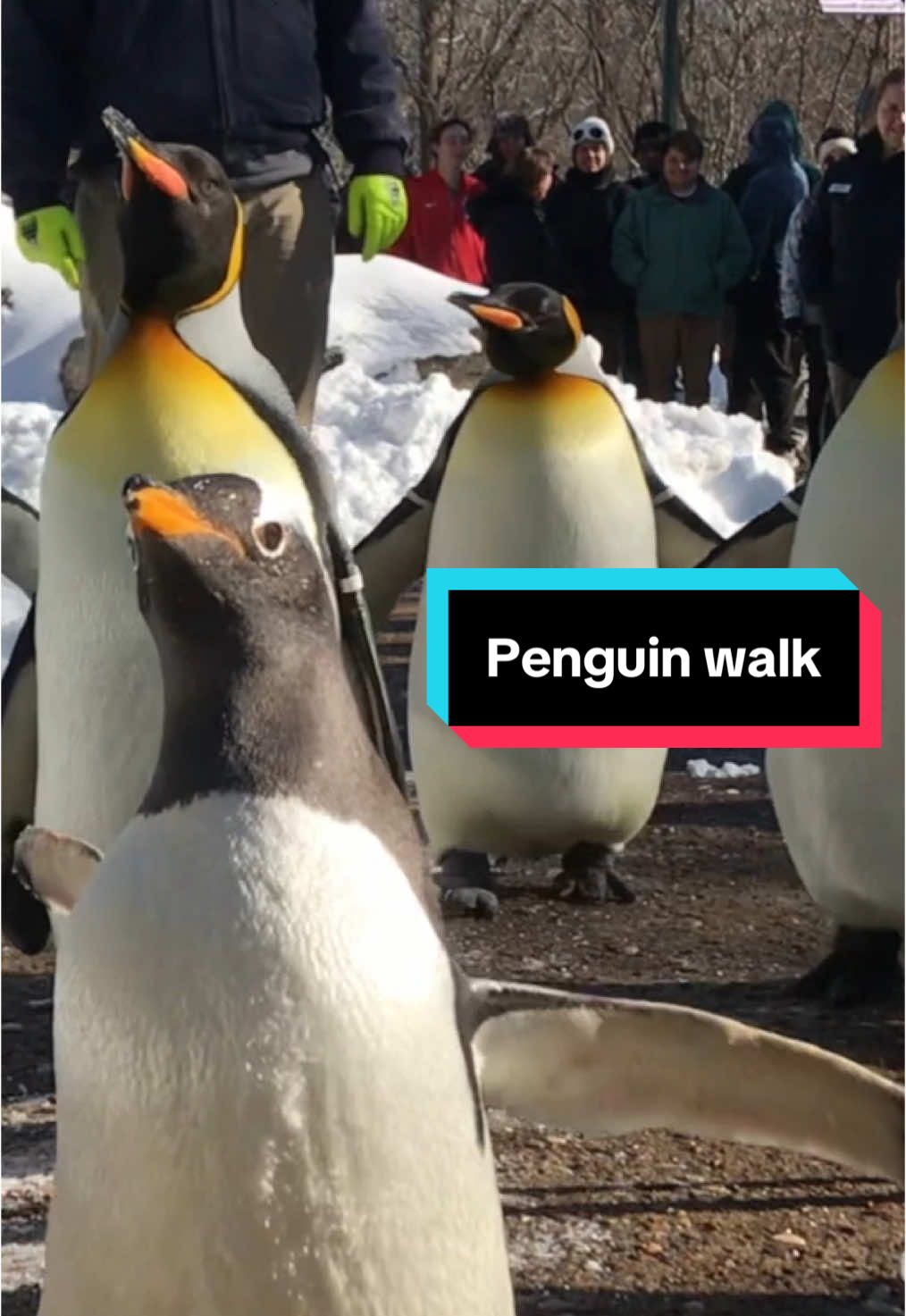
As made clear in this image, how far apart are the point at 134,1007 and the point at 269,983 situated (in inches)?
2.5

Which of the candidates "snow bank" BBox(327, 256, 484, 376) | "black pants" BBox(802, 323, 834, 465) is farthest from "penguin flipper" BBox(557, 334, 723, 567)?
"snow bank" BBox(327, 256, 484, 376)

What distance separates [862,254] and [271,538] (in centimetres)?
202

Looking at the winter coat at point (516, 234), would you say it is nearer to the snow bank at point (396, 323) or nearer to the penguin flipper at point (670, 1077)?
the snow bank at point (396, 323)

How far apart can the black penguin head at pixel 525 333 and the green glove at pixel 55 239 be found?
0.53 metres

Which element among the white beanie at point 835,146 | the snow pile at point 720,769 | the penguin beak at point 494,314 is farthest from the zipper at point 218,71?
the white beanie at point 835,146

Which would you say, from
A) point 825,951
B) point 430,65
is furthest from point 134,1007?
point 430,65

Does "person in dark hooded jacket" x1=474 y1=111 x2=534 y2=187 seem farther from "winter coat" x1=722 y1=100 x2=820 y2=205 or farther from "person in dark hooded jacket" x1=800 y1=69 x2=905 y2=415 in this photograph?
"person in dark hooded jacket" x1=800 y1=69 x2=905 y2=415

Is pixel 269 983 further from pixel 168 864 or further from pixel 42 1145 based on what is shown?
pixel 42 1145

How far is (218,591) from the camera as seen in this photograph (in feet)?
3.49

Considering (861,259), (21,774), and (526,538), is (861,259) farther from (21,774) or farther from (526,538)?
(21,774)

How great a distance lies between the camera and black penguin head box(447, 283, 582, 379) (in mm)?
2395

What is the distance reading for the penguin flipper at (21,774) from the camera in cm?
186

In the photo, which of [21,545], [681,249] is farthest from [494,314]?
[681,249]

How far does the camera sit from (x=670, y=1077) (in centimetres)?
119
